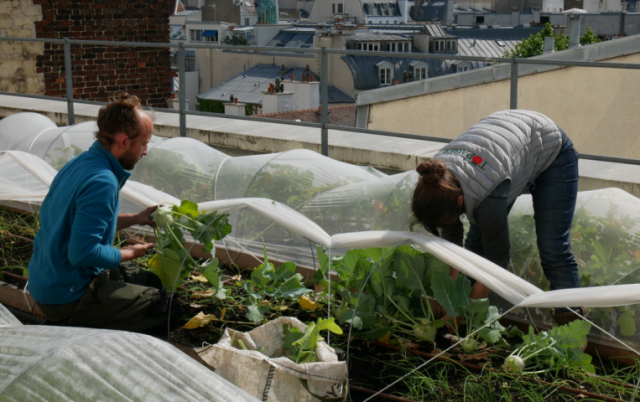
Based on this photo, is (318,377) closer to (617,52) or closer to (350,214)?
(350,214)

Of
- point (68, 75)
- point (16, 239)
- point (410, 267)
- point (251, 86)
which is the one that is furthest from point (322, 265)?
point (251, 86)

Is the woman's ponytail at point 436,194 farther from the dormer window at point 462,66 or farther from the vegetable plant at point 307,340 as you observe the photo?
the dormer window at point 462,66

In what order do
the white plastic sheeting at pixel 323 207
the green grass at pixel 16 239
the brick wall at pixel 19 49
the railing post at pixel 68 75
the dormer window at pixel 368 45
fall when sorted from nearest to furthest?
the white plastic sheeting at pixel 323 207 → the green grass at pixel 16 239 → the railing post at pixel 68 75 → the brick wall at pixel 19 49 → the dormer window at pixel 368 45

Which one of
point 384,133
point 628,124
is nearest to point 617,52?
point 628,124

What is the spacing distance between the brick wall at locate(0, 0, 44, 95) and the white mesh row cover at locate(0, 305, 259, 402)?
9240mm

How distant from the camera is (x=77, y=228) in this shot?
296 centimetres

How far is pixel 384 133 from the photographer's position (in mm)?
5695

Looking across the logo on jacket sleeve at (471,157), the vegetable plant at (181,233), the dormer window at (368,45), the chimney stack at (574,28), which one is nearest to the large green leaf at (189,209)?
the vegetable plant at (181,233)

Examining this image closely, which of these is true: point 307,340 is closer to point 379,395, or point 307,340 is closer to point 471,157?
point 379,395

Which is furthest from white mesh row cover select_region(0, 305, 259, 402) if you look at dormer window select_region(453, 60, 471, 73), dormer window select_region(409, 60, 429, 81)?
dormer window select_region(409, 60, 429, 81)

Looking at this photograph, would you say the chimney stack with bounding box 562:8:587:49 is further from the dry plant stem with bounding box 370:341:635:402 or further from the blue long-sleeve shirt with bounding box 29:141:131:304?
the blue long-sleeve shirt with bounding box 29:141:131:304

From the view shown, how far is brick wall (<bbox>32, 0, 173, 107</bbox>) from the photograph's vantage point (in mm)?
10719

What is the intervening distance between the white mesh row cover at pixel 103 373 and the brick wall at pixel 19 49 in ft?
30.3

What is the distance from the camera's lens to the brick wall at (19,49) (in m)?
10.4
